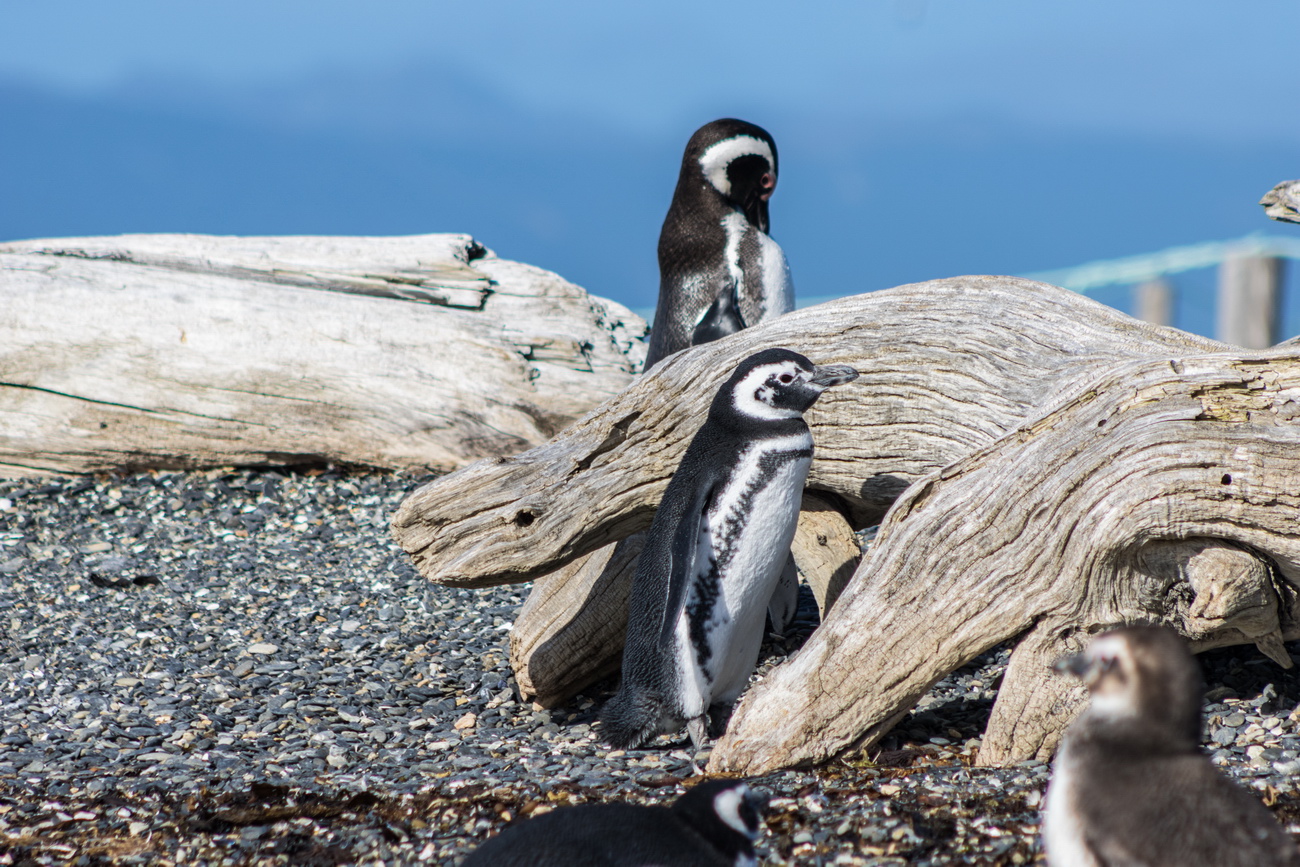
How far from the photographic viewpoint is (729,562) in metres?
→ 3.87

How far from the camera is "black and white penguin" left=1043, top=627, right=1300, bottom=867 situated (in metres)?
1.88

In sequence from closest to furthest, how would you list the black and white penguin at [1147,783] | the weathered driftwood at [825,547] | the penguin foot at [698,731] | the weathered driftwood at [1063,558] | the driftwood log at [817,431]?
1. the black and white penguin at [1147,783]
2. the weathered driftwood at [1063,558]
3. the penguin foot at [698,731]
4. the driftwood log at [817,431]
5. the weathered driftwood at [825,547]

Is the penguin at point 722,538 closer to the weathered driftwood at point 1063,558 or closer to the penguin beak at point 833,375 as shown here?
the penguin beak at point 833,375

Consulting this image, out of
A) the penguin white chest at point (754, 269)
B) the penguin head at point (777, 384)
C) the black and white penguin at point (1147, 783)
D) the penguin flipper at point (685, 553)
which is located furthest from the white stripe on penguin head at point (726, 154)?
the black and white penguin at point (1147, 783)

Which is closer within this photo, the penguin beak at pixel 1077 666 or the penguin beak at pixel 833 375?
the penguin beak at pixel 1077 666

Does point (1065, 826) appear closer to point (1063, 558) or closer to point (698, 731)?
point (1063, 558)

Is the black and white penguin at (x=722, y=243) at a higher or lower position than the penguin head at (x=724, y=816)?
higher

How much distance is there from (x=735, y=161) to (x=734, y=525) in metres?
2.55

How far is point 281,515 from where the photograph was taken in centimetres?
702

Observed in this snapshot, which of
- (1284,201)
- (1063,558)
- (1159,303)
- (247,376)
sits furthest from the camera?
(1159,303)

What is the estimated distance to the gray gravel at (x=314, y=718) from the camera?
292 cm

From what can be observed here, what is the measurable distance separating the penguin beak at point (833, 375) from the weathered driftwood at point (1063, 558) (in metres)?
0.45

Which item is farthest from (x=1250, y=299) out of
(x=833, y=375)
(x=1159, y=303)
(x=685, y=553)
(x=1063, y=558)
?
(x=685, y=553)

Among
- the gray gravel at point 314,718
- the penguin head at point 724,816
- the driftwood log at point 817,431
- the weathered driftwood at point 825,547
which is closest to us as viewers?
the penguin head at point 724,816
